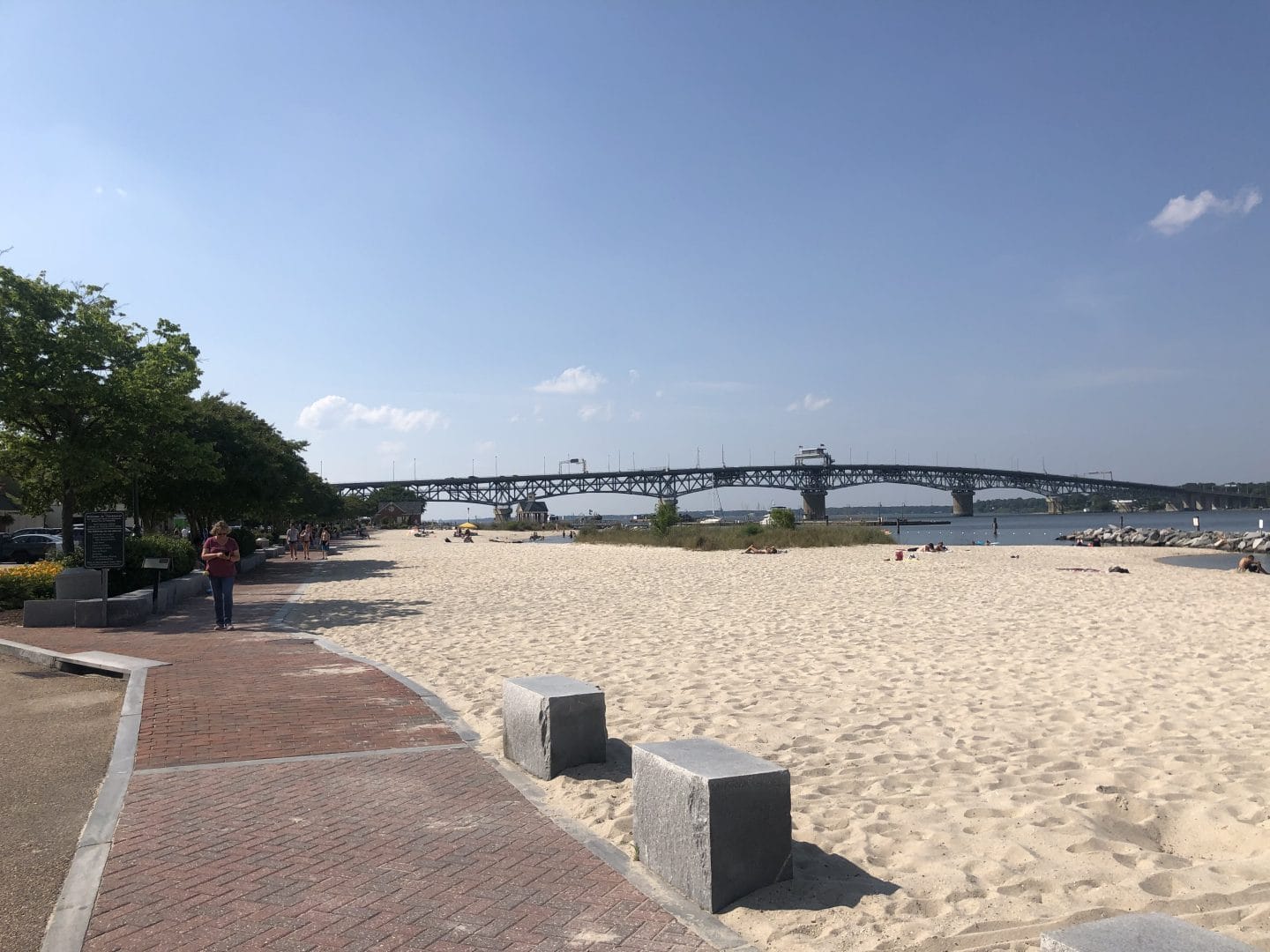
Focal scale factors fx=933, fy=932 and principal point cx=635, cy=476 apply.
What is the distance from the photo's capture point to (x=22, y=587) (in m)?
16.5

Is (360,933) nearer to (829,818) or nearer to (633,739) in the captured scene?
(829,818)

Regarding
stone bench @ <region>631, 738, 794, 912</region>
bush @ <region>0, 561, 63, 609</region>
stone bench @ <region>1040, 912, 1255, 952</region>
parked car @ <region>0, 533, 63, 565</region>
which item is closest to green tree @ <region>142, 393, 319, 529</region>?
parked car @ <region>0, 533, 63, 565</region>

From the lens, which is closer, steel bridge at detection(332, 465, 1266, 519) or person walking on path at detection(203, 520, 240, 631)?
person walking on path at detection(203, 520, 240, 631)

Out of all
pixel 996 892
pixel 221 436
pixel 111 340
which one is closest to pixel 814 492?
pixel 221 436

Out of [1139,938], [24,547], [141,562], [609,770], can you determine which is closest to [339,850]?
[609,770]

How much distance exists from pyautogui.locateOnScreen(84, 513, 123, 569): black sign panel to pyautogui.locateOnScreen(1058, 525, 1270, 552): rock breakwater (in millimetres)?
Result: 51676

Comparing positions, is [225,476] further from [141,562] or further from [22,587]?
[22,587]

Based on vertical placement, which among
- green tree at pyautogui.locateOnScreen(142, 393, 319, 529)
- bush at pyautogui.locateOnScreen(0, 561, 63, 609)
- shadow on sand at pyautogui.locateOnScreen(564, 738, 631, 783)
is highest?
green tree at pyautogui.locateOnScreen(142, 393, 319, 529)

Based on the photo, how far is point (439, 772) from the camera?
21.2 feet

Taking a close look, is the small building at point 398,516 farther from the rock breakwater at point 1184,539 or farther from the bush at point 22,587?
the bush at point 22,587

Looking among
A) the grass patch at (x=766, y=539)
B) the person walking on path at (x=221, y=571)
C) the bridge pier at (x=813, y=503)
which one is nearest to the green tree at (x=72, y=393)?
the person walking on path at (x=221, y=571)

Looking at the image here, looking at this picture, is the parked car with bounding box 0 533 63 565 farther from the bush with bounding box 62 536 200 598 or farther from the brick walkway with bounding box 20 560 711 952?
the brick walkway with bounding box 20 560 711 952

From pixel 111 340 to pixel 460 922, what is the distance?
677 inches

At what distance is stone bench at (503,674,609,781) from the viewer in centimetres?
631
